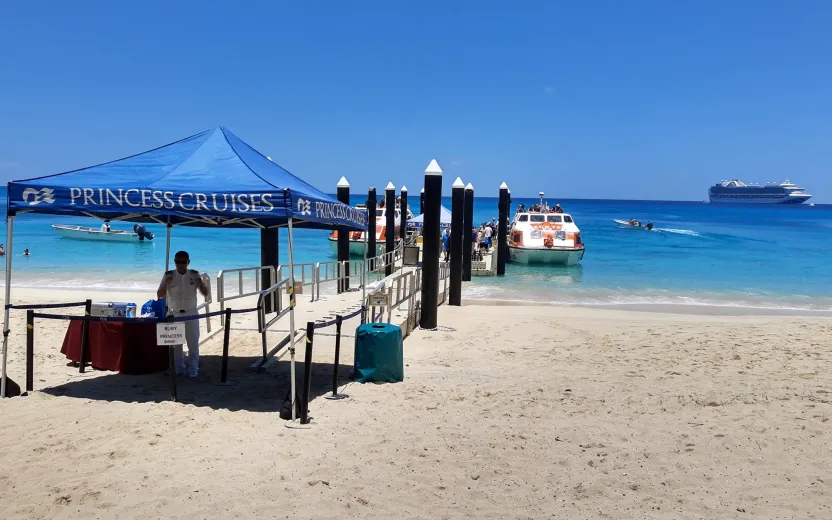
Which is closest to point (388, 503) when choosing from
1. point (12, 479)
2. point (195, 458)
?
point (195, 458)

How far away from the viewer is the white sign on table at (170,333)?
624 cm

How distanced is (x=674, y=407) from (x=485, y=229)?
2616cm

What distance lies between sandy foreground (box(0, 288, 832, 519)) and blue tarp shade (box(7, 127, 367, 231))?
1.93m

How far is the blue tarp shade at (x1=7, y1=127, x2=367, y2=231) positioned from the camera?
5.86 m

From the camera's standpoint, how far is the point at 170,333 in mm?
6273

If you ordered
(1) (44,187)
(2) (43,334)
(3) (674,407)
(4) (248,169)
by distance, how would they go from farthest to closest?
(2) (43,334) → (3) (674,407) → (4) (248,169) → (1) (44,187)

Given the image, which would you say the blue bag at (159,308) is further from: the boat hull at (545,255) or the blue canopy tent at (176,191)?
the boat hull at (545,255)

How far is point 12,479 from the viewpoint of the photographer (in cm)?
449

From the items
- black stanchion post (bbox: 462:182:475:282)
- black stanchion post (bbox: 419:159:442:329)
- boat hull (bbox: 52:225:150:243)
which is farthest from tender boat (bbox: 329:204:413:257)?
black stanchion post (bbox: 419:159:442:329)

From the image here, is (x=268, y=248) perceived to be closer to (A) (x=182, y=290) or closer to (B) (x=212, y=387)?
(A) (x=182, y=290)

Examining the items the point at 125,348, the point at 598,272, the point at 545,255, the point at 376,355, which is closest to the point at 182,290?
the point at 125,348

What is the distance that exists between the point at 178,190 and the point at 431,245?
6.45 meters

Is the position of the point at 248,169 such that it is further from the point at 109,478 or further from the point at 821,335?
the point at 821,335

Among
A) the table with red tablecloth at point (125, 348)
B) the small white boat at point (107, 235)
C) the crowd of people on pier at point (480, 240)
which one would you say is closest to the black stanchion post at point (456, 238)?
the table with red tablecloth at point (125, 348)
